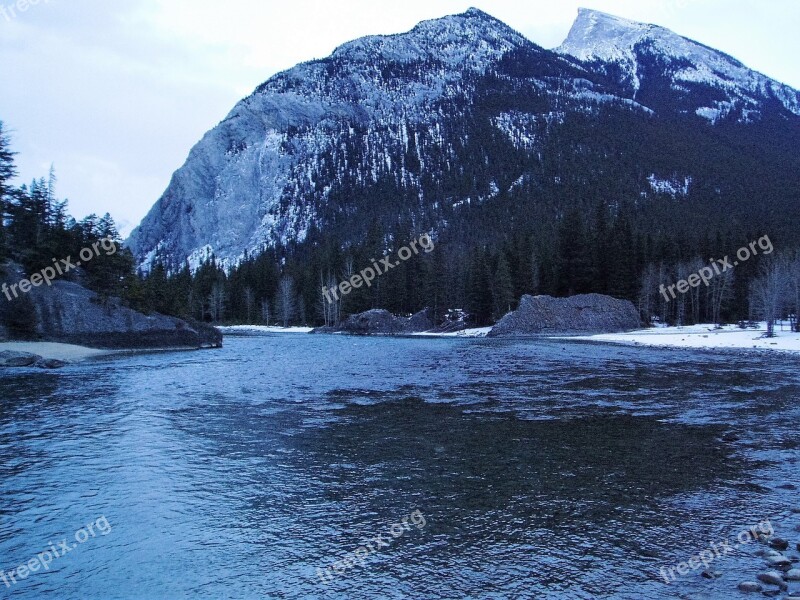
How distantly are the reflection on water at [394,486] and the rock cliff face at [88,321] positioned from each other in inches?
993

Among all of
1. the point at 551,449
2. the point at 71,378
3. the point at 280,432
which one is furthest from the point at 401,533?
the point at 71,378

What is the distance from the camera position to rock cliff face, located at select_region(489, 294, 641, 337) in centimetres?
8438

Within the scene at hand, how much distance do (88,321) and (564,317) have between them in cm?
6996

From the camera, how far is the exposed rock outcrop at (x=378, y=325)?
100 m

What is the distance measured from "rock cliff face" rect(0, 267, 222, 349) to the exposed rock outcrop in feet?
133

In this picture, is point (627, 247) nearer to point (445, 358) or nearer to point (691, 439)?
point (445, 358)

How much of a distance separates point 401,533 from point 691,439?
12.5 m

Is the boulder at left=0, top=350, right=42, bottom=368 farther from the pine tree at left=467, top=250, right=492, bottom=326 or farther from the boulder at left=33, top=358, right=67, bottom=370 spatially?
the pine tree at left=467, top=250, right=492, bottom=326

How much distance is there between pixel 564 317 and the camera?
279ft

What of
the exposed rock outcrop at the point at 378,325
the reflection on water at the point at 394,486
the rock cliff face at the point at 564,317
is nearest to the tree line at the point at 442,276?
the exposed rock outcrop at the point at 378,325

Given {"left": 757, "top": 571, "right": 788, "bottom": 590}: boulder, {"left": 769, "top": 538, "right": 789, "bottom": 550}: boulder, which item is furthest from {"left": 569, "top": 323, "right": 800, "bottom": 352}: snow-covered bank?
{"left": 757, "top": 571, "right": 788, "bottom": 590}: boulder

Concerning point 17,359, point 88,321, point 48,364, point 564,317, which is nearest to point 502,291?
point 564,317

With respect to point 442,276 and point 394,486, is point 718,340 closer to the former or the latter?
point 442,276

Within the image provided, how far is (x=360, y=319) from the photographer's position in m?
101
